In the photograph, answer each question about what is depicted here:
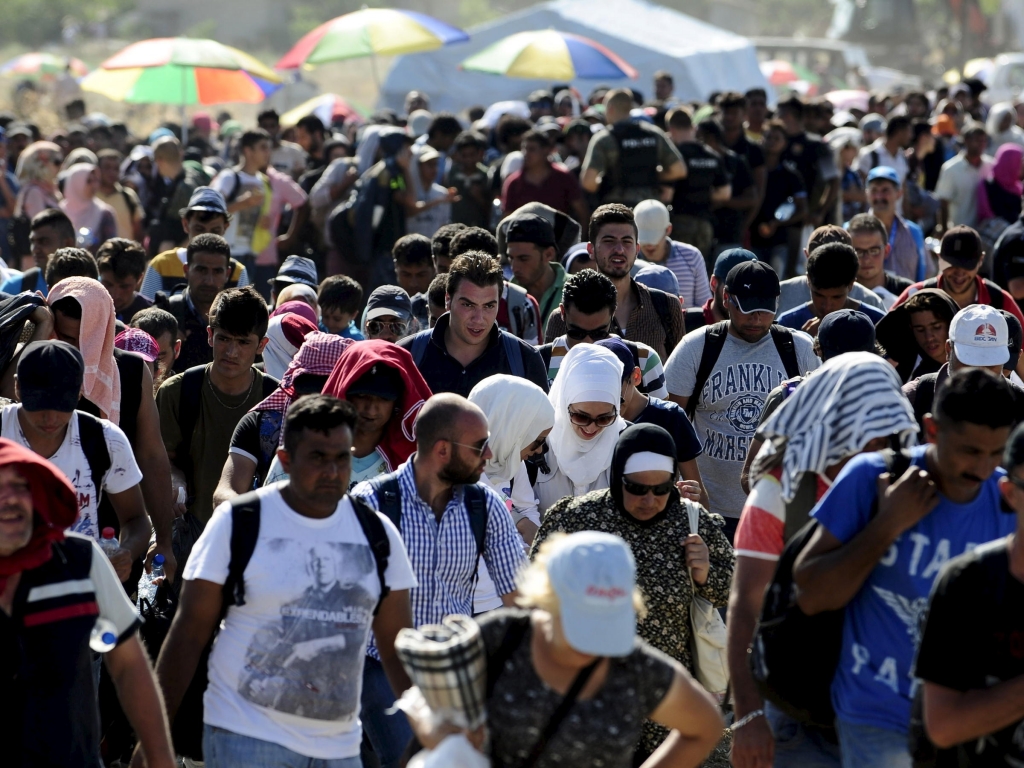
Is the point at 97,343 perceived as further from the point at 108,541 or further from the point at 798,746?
the point at 798,746

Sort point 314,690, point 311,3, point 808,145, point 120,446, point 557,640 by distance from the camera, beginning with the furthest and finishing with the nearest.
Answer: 1. point 311,3
2. point 808,145
3. point 120,446
4. point 314,690
5. point 557,640

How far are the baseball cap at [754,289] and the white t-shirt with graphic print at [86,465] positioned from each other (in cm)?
277

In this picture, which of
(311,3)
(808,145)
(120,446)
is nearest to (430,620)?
(120,446)

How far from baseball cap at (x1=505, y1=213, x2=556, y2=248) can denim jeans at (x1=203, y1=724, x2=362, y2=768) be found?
470 cm

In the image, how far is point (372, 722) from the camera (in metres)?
4.77

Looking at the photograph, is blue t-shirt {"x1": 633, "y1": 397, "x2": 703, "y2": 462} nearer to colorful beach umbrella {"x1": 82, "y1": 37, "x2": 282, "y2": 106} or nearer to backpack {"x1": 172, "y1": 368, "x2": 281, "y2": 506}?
backpack {"x1": 172, "y1": 368, "x2": 281, "y2": 506}

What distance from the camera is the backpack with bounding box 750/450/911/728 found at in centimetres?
382

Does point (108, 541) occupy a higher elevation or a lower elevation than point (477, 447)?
lower

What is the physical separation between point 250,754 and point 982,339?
333 cm

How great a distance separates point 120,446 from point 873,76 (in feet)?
176

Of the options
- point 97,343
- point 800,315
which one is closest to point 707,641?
point 97,343

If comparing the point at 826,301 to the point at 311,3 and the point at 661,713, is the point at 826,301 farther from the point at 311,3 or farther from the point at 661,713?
the point at 311,3

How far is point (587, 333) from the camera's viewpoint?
6840mm

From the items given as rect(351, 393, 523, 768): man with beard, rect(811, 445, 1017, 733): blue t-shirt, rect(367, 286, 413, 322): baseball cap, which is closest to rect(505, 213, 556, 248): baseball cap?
rect(367, 286, 413, 322): baseball cap
